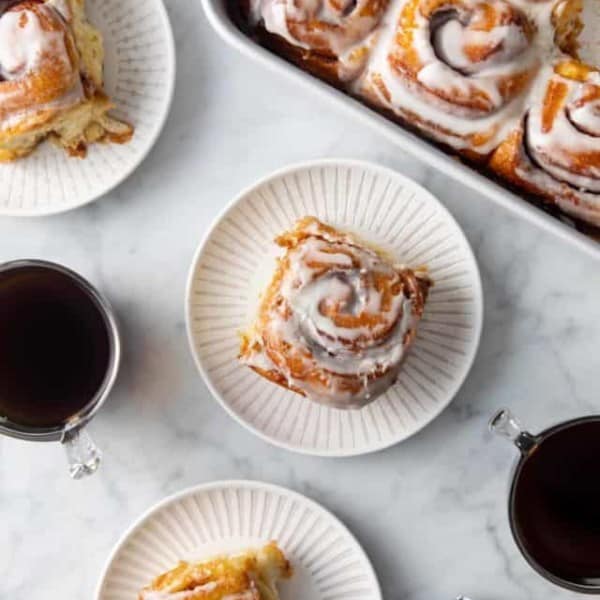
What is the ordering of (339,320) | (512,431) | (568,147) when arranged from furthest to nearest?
1. (512,431)
2. (339,320)
3. (568,147)

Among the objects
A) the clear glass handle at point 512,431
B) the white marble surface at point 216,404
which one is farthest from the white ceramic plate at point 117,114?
the clear glass handle at point 512,431

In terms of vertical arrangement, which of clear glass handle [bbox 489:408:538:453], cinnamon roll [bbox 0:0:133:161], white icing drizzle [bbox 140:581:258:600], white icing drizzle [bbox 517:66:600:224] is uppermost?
white icing drizzle [bbox 517:66:600:224]

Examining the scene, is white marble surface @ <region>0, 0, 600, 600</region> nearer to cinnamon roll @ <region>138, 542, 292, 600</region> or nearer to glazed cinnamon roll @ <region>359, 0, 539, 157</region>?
cinnamon roll @ <region>138, 542, 292, 600</region>

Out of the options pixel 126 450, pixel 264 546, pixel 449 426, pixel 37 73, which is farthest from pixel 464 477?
pixel 37 73

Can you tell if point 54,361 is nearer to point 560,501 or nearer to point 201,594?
point 201,594

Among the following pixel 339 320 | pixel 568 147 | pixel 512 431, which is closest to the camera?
pixel 568 147

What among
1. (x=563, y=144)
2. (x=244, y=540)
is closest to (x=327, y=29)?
(x=563, y=144)

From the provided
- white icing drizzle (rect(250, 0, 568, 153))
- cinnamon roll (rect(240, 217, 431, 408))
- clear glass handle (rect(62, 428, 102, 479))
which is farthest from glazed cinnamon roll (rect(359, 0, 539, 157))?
clear glass handle (rect(62, 428, 102, 479))

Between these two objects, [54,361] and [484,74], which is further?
[54,361]
